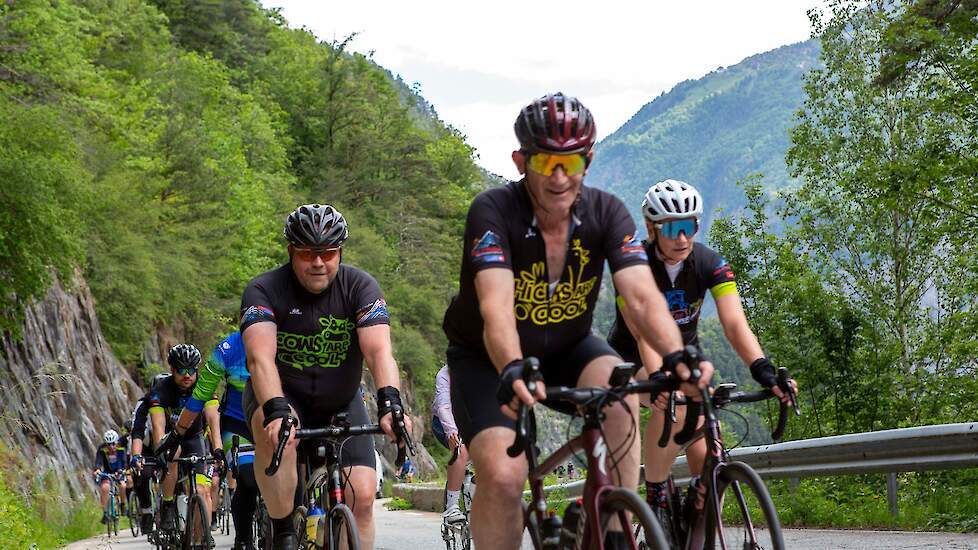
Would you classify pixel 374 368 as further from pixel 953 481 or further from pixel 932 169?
pixel 932 169

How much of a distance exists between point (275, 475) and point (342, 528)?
815mm

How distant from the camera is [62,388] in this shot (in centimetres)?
2755

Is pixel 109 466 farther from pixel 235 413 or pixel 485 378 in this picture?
pixel 485 378

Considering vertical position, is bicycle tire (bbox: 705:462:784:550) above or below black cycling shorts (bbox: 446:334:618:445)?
below

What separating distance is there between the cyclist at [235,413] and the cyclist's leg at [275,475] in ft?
4.82

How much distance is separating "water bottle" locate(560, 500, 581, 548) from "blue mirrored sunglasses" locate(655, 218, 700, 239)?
82.8 inches

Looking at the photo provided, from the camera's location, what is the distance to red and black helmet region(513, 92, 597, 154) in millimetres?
4684

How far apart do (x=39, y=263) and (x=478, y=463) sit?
1974 centimetres

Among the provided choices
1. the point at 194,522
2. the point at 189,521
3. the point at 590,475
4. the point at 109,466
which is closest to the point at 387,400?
the point at 590,475

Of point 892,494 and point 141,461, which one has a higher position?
point 141,461

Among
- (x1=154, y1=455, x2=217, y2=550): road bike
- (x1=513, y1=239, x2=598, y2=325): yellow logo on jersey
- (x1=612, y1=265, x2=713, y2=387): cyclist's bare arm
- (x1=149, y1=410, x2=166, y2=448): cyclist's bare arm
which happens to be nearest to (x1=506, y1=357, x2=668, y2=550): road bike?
(x1=612, y1=265, x2=713, y2=387): cyclist's bare arm

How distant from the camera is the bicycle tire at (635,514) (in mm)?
3975

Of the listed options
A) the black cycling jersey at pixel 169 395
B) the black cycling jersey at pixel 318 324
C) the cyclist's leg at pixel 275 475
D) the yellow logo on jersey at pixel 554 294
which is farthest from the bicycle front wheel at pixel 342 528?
the black cycling jersey at pixel 169 395

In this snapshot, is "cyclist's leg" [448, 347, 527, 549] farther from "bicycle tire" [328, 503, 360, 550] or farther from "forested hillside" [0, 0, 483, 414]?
"forested hillside" [0, 0, 483, 414]
